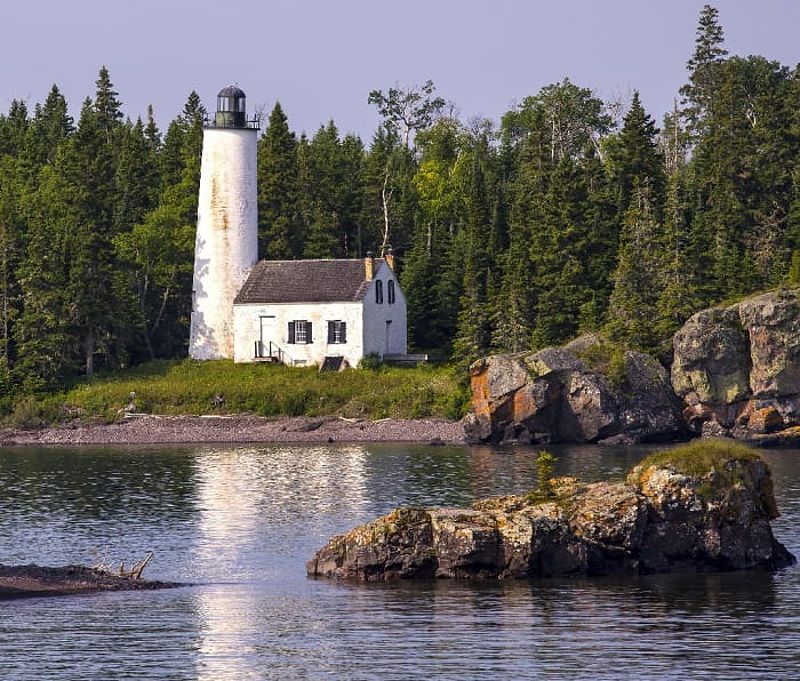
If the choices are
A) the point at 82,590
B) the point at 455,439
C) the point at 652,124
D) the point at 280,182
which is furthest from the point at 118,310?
the point at 82,590

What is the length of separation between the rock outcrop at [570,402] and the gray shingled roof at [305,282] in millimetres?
13685

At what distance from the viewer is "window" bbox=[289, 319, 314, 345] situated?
3430 inches

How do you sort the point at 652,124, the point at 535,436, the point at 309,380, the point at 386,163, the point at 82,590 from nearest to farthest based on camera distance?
the point at 82,590
the point at 535,436
the point at 309,380
the point at 652,124
the point at 386,163

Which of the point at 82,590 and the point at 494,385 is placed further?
the point at 494,385

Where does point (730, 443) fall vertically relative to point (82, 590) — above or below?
above

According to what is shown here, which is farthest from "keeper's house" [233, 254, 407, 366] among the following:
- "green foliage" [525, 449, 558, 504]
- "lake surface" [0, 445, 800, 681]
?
"green foliage" [525, 449, 558, 504]

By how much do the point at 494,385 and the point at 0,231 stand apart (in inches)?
1112

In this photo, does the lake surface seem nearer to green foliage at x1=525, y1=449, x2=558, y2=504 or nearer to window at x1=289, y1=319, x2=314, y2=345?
green foliage at x1=525, y1=449, x2=558, y2=504

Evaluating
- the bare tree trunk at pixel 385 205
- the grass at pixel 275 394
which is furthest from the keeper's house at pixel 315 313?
the bare tree trunk at pixel 385 205

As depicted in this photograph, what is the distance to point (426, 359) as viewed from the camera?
286ft

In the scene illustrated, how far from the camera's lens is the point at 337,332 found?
3406 inches

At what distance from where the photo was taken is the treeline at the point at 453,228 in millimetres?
83938

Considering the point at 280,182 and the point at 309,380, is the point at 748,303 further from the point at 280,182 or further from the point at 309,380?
the point at 280,182

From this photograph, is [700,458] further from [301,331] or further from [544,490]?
[301,331]
